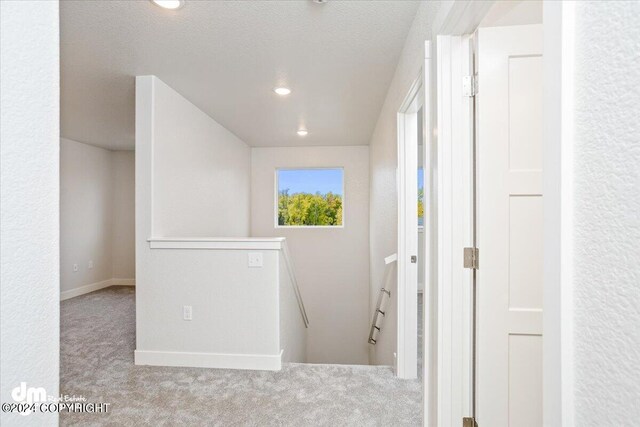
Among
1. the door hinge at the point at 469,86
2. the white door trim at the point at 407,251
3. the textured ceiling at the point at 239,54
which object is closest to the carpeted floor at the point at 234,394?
the white door trim at the point at 407,251

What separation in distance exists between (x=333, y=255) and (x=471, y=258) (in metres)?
4.38

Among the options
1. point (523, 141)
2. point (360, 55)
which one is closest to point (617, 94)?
point (523, 141)

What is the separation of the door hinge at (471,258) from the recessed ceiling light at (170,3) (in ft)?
6.34

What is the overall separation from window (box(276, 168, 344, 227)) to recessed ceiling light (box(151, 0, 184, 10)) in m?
4.08

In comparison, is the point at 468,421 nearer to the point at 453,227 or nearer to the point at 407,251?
the point at 453,227

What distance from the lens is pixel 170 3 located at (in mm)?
1829

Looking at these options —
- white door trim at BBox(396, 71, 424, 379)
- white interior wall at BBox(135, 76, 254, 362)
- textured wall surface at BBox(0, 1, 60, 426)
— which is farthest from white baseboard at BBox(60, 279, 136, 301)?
textured wall surface at BBox(0, 1, 60, 426)

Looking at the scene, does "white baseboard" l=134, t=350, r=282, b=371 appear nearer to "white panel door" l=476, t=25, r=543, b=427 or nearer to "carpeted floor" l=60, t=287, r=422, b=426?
"carpeted floor" l=60, t=287, r=422, b=426

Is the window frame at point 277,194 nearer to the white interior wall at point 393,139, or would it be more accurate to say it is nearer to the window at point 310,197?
the window at point 310,197

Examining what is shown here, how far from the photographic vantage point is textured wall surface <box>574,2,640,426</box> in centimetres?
54

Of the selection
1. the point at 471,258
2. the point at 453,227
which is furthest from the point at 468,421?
the point at 453,227

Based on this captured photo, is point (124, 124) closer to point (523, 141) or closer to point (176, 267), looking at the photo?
point (176, 267)

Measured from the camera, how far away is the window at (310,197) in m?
5.82

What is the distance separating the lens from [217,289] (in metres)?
2.74
